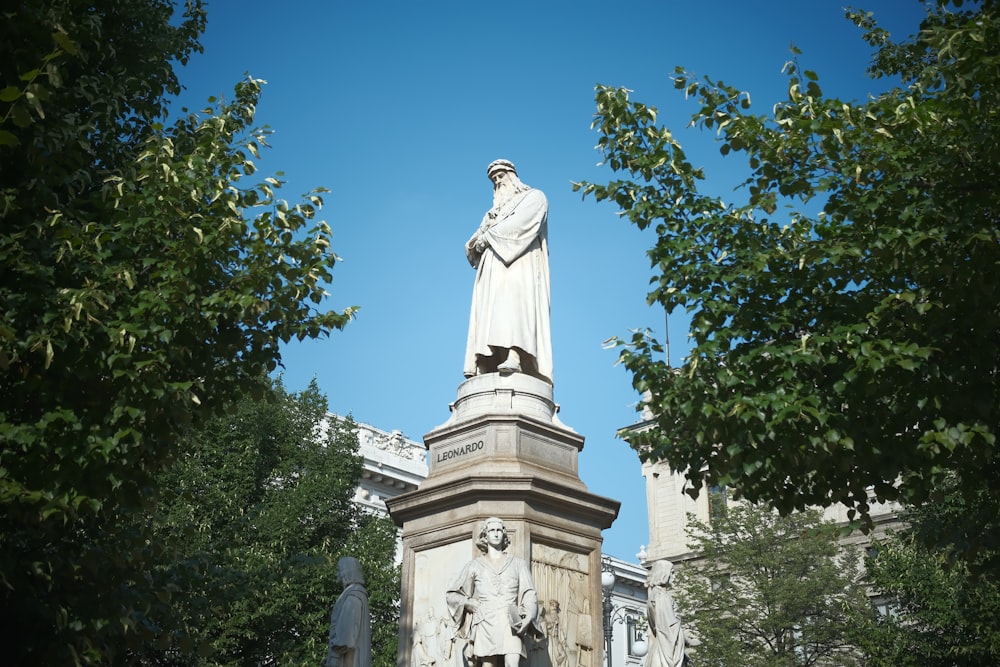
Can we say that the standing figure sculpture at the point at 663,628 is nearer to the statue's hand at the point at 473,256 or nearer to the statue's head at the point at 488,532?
the statue's head at the point at 488,532

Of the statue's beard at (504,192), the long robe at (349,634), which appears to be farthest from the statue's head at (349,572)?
the statue's beard at (504,192)

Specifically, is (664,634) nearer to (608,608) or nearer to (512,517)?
(512,517)

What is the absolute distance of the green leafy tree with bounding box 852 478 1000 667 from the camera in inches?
992

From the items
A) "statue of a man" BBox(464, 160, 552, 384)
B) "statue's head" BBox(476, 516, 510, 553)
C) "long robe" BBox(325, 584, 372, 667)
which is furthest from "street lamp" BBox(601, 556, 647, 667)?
"statue of a man" BBox(464, 160, 552, 384)

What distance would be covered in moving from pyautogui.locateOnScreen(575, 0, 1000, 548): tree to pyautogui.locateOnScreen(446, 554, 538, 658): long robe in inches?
102

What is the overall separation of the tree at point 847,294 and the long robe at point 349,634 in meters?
4.08

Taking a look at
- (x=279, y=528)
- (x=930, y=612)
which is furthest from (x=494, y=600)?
(x=930, y=612)

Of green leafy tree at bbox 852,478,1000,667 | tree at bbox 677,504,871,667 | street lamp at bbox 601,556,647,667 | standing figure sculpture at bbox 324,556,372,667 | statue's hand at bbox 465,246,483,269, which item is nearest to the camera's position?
standing figure sculpture at bbox 324,556,372,667

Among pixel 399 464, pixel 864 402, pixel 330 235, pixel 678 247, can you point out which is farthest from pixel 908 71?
pixel 399 464

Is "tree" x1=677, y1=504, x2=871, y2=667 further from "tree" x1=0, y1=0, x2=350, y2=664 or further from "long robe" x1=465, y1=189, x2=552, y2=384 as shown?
"tree" x1=0, y1=0, x2=350, y2=664

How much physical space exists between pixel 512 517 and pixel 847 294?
4.46 meters

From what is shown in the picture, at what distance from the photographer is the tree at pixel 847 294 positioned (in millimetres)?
9922

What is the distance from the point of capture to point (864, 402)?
1041 cm

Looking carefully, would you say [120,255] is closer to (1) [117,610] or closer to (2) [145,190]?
(2) [145,190]
